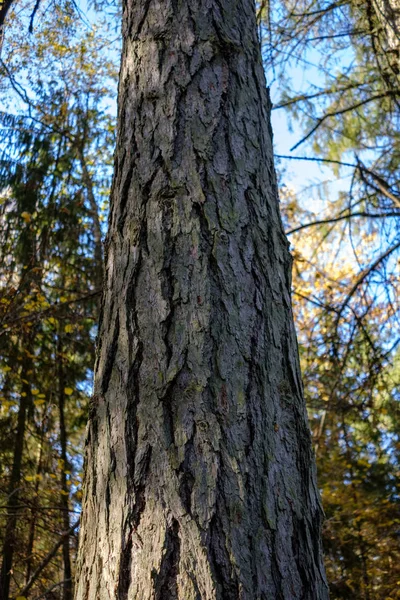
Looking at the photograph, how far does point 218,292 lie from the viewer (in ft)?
3.92

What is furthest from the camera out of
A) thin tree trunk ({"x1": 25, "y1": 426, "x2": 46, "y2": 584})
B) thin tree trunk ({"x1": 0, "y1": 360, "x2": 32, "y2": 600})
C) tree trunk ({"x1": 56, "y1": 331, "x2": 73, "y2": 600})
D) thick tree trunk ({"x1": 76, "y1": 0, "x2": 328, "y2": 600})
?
tree trunk ({"x1": 56, "y1": 331, "x2": 73, "y2": 600})

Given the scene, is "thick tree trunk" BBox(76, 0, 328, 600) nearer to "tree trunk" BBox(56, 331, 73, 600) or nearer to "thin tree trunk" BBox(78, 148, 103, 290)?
"tree trunk" BBox(56, 331, 73, 600)

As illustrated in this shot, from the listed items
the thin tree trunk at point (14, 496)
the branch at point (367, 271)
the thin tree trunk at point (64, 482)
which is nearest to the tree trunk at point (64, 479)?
the thin tree trunk at point (64, 482)

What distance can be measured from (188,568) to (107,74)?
336 inches

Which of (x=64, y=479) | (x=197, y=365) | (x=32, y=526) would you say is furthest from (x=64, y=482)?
(x=197, y=365)

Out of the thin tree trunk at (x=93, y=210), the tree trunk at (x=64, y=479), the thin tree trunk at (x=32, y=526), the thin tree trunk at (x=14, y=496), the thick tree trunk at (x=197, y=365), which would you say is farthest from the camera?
the thin tree trunk at (x=93, y=210)

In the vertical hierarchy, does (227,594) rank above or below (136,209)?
below

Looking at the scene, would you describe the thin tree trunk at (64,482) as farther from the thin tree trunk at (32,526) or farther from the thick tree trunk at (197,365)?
the thick tree trunk at (197,365)

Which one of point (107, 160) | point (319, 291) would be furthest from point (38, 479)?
point (319, 291)

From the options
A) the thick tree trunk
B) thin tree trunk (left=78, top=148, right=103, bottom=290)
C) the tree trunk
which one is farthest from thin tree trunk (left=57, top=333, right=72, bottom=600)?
the thick tree trunk

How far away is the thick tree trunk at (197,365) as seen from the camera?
1.01m

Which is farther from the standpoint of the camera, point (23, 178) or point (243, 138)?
point (23, 178)

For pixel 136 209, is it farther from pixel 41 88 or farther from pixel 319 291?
pixel 319 291

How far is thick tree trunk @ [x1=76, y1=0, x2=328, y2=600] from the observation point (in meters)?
1.01
